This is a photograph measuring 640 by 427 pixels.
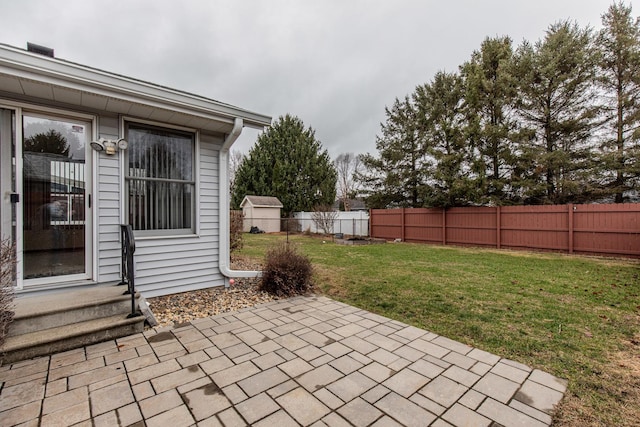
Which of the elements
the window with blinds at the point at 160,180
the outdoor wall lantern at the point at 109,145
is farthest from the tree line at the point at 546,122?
the outdoor wall lantern at the point at 109,145

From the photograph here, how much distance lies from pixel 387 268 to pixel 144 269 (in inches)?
197

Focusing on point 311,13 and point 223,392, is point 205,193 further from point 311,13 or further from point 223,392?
point 311,13

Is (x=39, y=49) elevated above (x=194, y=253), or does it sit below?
above

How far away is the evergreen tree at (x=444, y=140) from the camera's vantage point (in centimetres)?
1292

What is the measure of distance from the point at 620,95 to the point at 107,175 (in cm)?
1692

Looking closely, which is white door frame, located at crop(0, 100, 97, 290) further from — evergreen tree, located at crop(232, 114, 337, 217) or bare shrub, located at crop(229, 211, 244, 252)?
evergreen tree, located at crop(232, 114, 337, 217)

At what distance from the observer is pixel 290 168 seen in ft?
76.9

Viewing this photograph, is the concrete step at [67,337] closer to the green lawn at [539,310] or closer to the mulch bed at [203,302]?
the mulch bed at [203,302]

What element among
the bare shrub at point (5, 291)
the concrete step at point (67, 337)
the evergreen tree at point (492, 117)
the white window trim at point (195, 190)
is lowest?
the concrete step at point (67, 337)

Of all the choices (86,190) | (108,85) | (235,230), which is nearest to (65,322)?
(86,190)

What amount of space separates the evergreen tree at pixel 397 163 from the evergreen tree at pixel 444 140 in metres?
0.58

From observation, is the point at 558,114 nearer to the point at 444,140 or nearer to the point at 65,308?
the point at 444,140

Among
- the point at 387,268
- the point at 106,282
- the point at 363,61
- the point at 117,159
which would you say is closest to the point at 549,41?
the point at 363,61

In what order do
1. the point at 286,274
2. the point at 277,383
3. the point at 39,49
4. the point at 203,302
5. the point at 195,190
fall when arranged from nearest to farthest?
the point at 277,383
the point at 39,49
the point at 203,302
the point at 195,190
the point at 286,274
